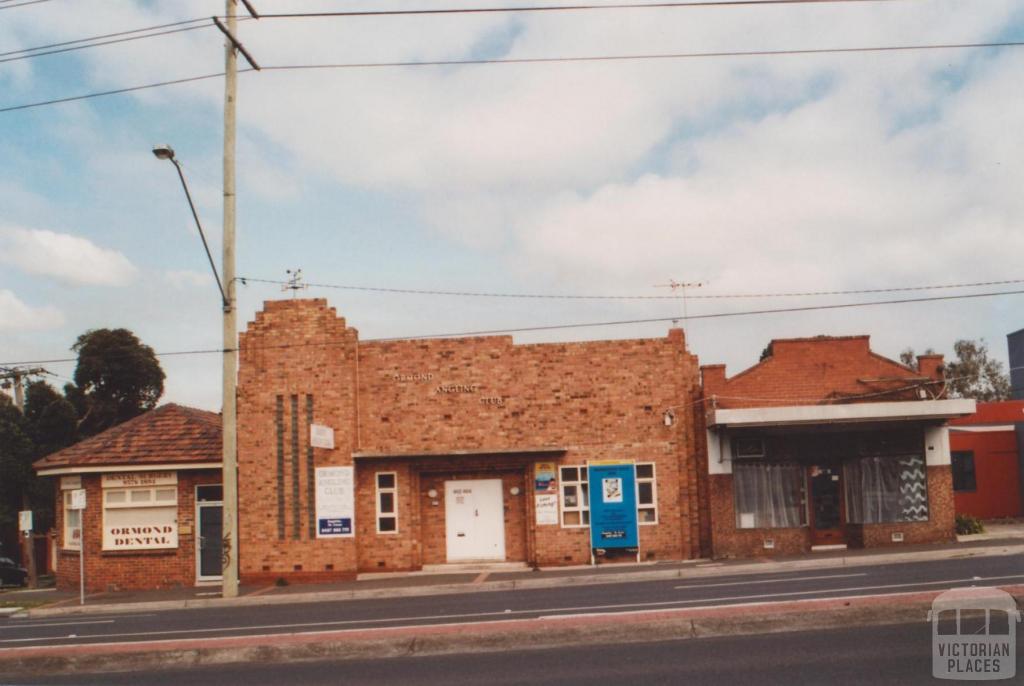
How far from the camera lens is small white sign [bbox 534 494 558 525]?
916 inches

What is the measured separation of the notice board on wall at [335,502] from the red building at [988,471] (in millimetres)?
20149

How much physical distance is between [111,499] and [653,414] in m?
14.3

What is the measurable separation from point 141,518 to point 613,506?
12209mm

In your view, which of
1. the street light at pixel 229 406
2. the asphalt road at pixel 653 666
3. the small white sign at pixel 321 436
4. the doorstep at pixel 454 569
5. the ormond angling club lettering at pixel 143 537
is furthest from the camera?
the ormond angling club lettering at pixel 143 537

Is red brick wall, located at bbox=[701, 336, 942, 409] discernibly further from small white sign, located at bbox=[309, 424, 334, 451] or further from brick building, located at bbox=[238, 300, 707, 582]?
small white sign, located at bbox=[309, 424, 334, 451]

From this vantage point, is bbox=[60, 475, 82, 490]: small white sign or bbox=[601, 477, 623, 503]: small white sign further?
bbox=[60, 475, 82, 490]: small white sign

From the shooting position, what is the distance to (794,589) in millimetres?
15633

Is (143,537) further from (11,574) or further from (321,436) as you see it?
(11,574)

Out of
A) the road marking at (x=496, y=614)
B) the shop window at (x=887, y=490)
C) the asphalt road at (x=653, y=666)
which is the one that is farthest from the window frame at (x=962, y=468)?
the asphalt road at (x=653, y=666)

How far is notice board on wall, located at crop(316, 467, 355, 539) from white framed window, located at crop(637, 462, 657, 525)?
7148 mm

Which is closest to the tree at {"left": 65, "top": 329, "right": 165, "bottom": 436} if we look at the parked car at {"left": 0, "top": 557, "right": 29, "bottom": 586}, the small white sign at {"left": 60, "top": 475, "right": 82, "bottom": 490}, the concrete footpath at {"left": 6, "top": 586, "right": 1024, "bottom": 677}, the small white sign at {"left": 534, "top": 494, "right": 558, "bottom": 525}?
the parked car at {"left": 0, "top": 557, "right": 29, "bottom": 586}

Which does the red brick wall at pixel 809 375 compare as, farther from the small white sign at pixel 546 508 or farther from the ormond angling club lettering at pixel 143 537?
the ormond angling club lettering at pixel 143 537

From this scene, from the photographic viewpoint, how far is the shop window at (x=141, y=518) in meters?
24.1

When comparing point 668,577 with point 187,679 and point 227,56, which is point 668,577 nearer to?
point 187,679
